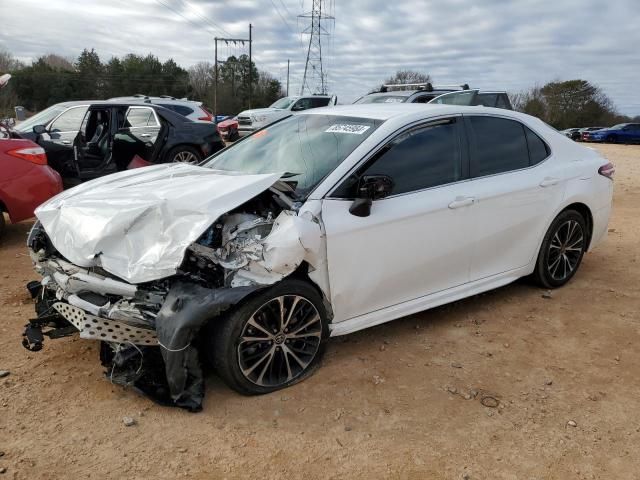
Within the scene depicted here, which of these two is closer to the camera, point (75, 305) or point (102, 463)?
point (102, 463)

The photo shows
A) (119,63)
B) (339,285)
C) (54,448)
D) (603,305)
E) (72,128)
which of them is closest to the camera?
(54,448)

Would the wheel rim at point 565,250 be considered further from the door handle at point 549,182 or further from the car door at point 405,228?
the car door at point 405,228

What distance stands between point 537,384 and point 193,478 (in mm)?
2163

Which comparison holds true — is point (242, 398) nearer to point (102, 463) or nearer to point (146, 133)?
point (102, 463)

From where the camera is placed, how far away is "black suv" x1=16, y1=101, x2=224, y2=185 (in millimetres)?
7961

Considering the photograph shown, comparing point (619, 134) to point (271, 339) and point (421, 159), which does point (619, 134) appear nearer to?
point (421, 159)

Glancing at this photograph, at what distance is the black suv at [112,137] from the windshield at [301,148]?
4590 millimetres

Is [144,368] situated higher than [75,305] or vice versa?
[75,305]

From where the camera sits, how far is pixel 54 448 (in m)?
2.63

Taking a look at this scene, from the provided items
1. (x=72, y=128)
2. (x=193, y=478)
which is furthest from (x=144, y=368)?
(x=72, y=128)


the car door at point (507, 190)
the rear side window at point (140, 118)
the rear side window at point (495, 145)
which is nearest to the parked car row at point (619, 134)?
the rear side window at point (140, 118)

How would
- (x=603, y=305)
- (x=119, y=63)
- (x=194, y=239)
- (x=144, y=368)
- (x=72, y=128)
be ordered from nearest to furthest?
(x=194, y=239)
(x=144, y=368)
(x=603, y=305)
(x=72, y=128)
(x=119, y=63)

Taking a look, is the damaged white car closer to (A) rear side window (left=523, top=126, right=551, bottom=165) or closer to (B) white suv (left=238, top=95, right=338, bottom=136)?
(A) rear side window (left=523, top=126, right=551, bottom=165)

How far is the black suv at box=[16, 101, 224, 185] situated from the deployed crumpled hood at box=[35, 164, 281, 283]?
497 centimetres
